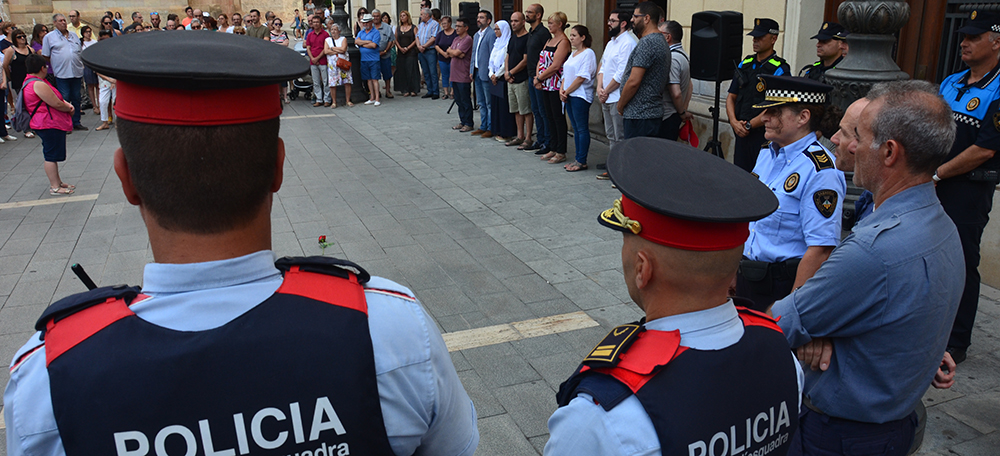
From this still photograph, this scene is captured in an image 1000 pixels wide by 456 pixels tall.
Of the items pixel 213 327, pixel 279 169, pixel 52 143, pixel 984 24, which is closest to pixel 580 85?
pixel 984 24

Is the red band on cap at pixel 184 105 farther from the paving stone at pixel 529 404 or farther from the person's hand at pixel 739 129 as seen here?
the person's hand at pixel 739 129

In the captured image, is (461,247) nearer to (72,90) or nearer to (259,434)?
(259,434)

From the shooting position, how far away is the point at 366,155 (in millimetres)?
10500

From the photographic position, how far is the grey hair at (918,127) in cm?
226

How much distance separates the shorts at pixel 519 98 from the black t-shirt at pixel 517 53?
3.3 inches

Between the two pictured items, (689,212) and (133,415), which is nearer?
(133,415)

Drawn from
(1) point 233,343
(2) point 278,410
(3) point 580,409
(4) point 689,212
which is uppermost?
(4) point 689,212

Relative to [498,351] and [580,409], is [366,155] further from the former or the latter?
[580,409]

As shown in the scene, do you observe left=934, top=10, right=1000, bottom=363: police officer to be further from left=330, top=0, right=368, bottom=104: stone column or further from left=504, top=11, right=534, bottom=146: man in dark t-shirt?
left=330, top=0, right=368, bottom=104: stone column

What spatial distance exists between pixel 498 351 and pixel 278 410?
3259 mm

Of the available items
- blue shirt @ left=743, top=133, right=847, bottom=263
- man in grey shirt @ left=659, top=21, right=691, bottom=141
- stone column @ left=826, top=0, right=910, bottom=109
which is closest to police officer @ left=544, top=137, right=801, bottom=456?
blue shirt @ left=743, top=133, right=847, bottom=263

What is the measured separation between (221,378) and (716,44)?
7115 millimetres

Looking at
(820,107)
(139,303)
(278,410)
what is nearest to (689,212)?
(278,410)

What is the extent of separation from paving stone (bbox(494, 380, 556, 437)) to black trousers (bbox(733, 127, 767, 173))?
3.80 metres
